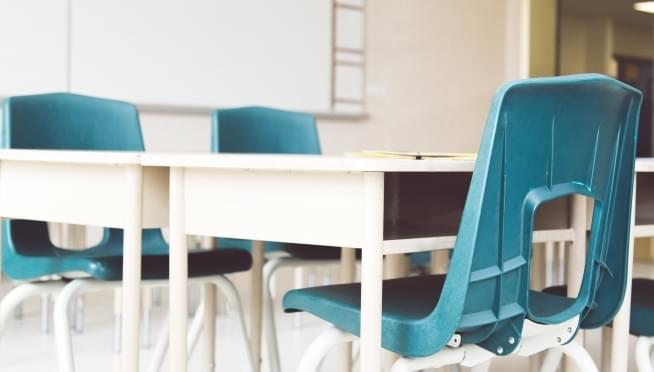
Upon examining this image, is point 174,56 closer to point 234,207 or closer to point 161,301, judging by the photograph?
point 161,301

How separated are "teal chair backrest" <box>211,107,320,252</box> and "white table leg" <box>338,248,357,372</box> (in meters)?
0.36

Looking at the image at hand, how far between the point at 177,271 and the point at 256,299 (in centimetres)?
81

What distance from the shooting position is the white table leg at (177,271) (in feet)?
5.60

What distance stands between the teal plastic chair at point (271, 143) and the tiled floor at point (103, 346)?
0.45 metres

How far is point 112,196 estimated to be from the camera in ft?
5.97

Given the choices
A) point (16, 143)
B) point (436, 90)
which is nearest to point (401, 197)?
point (16, 143)

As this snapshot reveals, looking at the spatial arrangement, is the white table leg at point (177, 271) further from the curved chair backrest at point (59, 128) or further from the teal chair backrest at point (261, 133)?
the teal chair backrest at point (261, 133)

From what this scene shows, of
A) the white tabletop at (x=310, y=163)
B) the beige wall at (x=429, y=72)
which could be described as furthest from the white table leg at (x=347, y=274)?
the beige wall at (x=429, y=72)

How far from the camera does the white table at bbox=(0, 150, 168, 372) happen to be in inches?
70.0

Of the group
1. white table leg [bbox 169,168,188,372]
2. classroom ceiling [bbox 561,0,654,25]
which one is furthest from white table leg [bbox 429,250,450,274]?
classroom ceiling [bbox 561,0,654,25]

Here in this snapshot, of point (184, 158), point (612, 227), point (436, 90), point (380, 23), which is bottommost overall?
point (612, 227)

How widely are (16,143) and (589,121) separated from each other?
1558 millimetres

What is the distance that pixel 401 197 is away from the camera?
1.73 m

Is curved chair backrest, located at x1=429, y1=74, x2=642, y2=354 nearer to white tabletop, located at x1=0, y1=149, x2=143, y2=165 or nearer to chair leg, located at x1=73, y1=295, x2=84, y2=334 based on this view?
white tabletop, located at x1=0, y1=149, x2=143, y2=165
